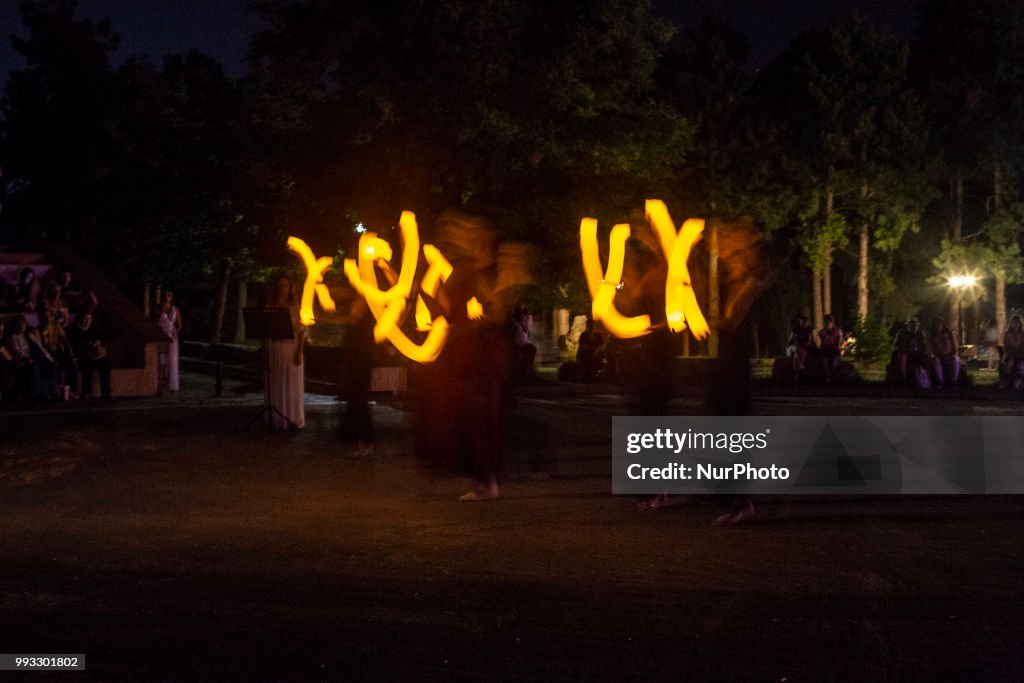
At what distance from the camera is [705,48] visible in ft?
130

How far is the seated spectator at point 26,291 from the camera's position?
22.1 metres

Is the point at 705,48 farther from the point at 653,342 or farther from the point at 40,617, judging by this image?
the point at 40,617

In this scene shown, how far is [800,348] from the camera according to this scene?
26.9m

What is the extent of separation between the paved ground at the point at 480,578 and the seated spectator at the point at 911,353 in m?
15.0

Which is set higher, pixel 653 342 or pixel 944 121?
pixel 944 121

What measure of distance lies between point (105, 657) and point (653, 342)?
5.64 meters

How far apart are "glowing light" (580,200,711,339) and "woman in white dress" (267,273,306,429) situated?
17.4ft

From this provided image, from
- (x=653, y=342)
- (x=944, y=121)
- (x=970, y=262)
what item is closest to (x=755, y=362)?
(x=970, y=262)

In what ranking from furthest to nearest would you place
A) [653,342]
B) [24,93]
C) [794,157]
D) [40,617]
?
[24,93]
[794,157]
[653,342]
[40,617]

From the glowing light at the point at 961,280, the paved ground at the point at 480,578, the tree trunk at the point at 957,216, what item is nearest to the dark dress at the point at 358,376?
the paved ground at the point at 480,578

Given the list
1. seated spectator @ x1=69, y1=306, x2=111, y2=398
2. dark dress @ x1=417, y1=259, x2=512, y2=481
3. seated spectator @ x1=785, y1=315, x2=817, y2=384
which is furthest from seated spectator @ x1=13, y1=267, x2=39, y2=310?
seated spectator @ x1=785, y1=315, x2=817, y2=384

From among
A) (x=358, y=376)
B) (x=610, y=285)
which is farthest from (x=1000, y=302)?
(x=358, y=376)

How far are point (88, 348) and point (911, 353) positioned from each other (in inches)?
678

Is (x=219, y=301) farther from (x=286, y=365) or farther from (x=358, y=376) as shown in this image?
(x=358, y=376)
